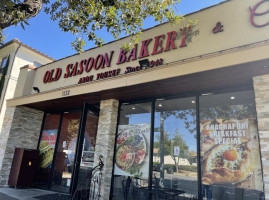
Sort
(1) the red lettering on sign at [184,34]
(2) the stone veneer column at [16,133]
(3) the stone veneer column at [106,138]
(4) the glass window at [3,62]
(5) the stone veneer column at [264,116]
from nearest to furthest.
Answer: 1. (5) the stone veneer column at [264,116]
2. (1) the red lettering on sign at [184,34]
3. (3) the stone veneer column at [106,138]
4. (2) the stone veneer column at [16,133]
5. (4) the glass window at [3,62]

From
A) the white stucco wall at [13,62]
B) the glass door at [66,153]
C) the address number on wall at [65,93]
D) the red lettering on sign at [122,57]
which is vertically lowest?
the glass door at [66,153]

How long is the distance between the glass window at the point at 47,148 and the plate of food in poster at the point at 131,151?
10.4ft

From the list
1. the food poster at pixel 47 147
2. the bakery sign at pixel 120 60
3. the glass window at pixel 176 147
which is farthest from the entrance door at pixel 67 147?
the glass window at pixel 176 147

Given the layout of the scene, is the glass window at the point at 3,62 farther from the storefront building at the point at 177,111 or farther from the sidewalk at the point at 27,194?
the sidewalk at the point at 27,194

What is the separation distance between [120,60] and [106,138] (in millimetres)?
2379

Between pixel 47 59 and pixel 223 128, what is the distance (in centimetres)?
1465

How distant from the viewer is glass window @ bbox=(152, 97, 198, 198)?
492 centimetres

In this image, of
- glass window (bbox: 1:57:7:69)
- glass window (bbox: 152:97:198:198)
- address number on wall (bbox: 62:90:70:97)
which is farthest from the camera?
glass window (bbox: 1:57:7:69)

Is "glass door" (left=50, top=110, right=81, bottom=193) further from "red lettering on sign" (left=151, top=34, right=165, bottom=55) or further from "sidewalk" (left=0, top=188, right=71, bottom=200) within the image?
"red lettering on sign" (left=151, top=34, right=165, bottom=55)

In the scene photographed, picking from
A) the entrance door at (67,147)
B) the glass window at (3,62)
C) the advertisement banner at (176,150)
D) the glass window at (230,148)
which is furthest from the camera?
the glass window at (3,62)

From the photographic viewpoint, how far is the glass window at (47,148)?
7680mm

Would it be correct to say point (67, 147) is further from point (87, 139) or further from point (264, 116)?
point (264, 116)

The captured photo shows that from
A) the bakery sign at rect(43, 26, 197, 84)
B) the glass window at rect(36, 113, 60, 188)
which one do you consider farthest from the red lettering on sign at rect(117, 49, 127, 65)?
the glass window at rect(36, 113, 60, 188)

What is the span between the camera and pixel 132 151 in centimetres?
597
